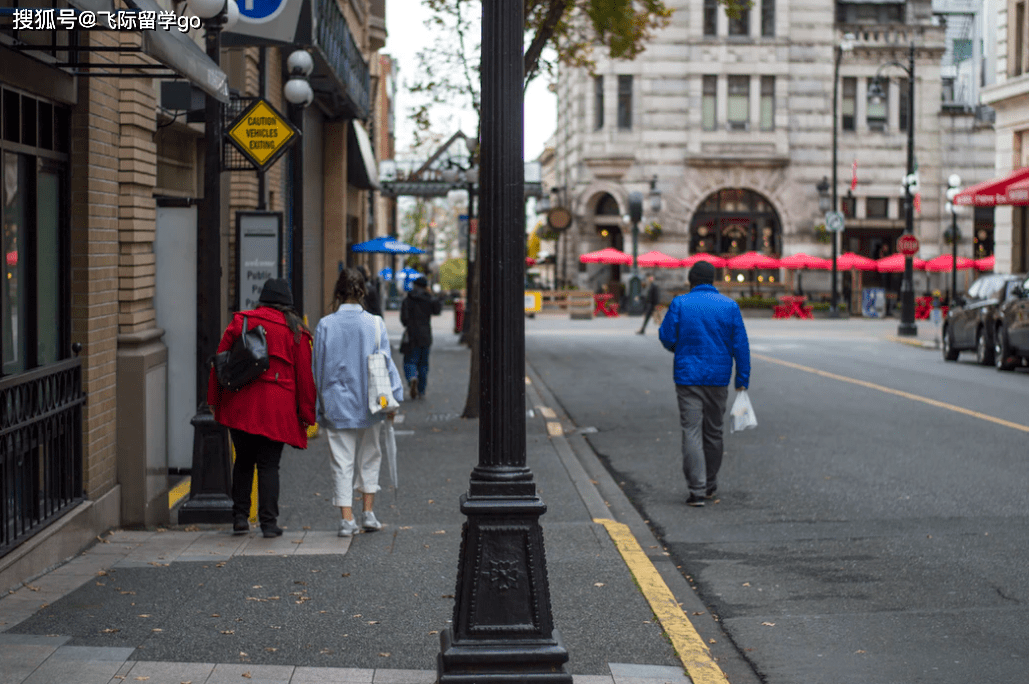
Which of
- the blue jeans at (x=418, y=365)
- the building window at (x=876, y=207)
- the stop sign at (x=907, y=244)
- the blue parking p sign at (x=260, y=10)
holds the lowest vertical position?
the blue jeans at (x=418, y=365)

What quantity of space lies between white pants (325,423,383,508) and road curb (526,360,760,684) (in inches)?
68.3

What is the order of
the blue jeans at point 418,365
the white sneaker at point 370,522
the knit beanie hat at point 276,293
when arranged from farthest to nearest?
the blue jeans at point 418,365 → the white sneaker at point 370,522 → the knit beanie hat at point 276,293

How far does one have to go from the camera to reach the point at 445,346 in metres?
31.1

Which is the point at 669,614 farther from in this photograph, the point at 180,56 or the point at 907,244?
the point at 907,244

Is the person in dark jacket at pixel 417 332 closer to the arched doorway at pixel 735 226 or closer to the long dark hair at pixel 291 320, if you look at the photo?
the long dark hair at pixel 291 320

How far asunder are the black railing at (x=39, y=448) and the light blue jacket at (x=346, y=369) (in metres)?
1.56

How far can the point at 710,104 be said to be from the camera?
2245 inches

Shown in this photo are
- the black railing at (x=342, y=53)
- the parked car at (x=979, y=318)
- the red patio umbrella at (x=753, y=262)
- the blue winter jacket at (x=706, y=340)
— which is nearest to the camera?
the blue winter jacket at (x=706, y=340)

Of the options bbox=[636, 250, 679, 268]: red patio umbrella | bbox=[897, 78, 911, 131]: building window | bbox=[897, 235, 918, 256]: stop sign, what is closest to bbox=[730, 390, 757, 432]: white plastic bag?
bbox=[897, 235, 918, 256]: stop sign

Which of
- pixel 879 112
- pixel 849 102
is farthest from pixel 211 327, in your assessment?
pixel 879 112

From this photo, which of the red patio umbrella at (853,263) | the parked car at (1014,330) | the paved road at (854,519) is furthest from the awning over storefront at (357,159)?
the red patio umbrella at (853,263)

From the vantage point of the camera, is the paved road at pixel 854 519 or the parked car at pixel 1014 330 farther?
the parked car at pixel 1014 330

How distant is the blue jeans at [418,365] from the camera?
18312 mm

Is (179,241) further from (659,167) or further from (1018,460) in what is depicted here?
(659,167)
